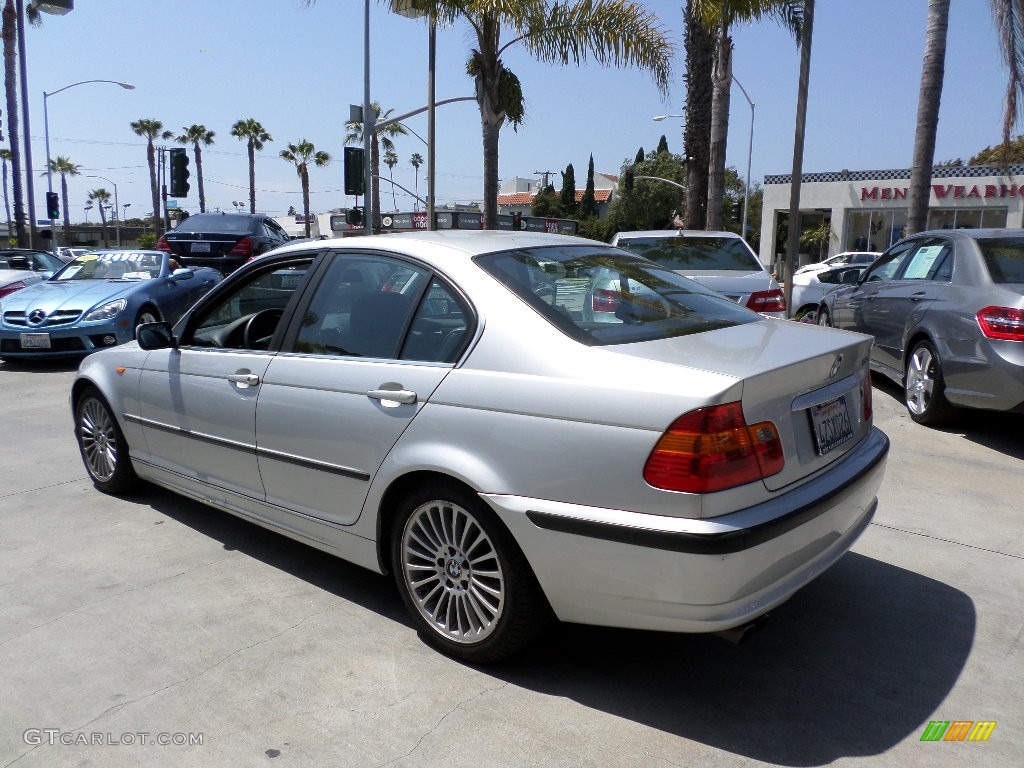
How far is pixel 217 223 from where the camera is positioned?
1591cm

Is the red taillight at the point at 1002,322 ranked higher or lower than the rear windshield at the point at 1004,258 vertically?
lower

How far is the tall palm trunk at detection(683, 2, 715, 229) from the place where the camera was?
16406 mm

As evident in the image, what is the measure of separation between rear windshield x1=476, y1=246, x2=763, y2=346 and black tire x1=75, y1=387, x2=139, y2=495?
9.07 ft

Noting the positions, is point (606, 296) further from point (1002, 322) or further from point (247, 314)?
point (1002, 322)

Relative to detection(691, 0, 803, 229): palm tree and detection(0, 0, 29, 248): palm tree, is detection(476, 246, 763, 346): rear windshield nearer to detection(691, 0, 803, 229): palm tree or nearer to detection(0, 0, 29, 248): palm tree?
detection(691, 0, 803, 229): palm tree

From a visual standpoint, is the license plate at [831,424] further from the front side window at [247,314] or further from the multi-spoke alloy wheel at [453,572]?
the front side window at [247,314]

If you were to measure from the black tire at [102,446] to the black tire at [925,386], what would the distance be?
5594 mm

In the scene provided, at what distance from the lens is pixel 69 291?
10.2 m

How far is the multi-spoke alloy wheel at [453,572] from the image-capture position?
3.02 m

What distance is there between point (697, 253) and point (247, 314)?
5.90 meters

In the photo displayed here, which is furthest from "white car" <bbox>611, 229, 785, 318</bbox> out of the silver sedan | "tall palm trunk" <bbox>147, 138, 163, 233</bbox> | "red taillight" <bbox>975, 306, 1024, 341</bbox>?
"tall palm trunk" <bbox>147, 138, 163, 233</bbox>

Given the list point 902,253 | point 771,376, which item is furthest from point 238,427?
point 902,253

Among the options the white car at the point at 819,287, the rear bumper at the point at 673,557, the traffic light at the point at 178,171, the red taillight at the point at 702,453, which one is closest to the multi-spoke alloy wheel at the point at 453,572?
the rear bumper at the point at 673,557

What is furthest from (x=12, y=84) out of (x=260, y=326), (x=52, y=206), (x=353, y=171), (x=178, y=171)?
(x=260, y=326)
